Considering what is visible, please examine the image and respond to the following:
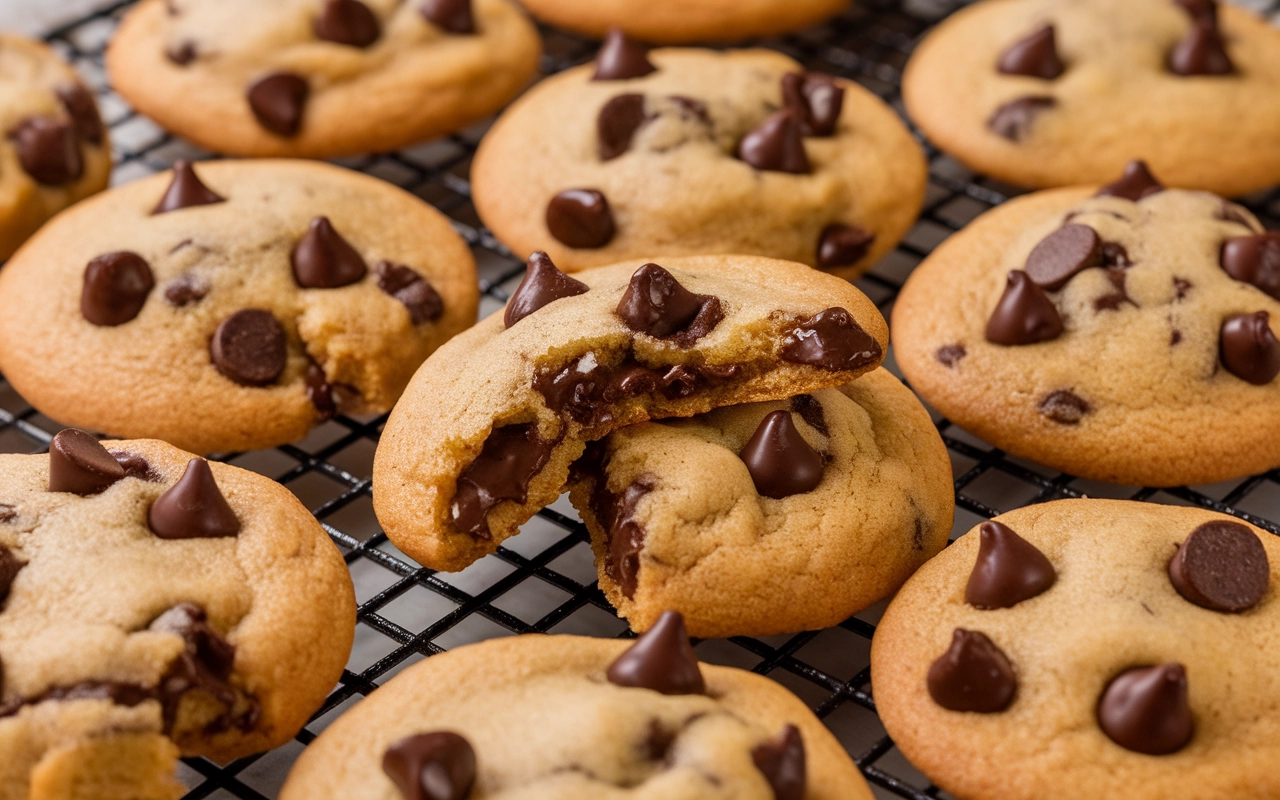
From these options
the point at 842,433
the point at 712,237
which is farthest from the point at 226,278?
the point at 842,433

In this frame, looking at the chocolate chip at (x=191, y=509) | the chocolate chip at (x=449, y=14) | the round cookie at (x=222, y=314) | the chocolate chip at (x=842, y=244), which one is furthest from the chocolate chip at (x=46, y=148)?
the chocolate chip at (x=842, y=244)

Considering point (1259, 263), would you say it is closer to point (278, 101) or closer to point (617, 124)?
point (617, 124)

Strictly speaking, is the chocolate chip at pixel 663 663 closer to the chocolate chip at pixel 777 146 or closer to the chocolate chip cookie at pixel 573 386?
the chocolate chip cookie at pixel 573 386

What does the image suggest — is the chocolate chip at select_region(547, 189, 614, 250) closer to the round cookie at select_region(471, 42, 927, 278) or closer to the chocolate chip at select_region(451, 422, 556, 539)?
the round cookie at select_region(471, 42, 927, 278)

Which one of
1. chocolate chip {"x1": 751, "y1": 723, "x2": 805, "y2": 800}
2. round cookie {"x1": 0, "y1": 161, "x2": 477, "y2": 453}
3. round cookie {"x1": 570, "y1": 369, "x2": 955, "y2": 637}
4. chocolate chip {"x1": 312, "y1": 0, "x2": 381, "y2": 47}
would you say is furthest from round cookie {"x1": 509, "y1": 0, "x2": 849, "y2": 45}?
chocolate chip {"x1": 751, "y1": 723, "x2": 805, "y2": 800}

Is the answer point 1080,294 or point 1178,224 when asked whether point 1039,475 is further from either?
point 1178,224
